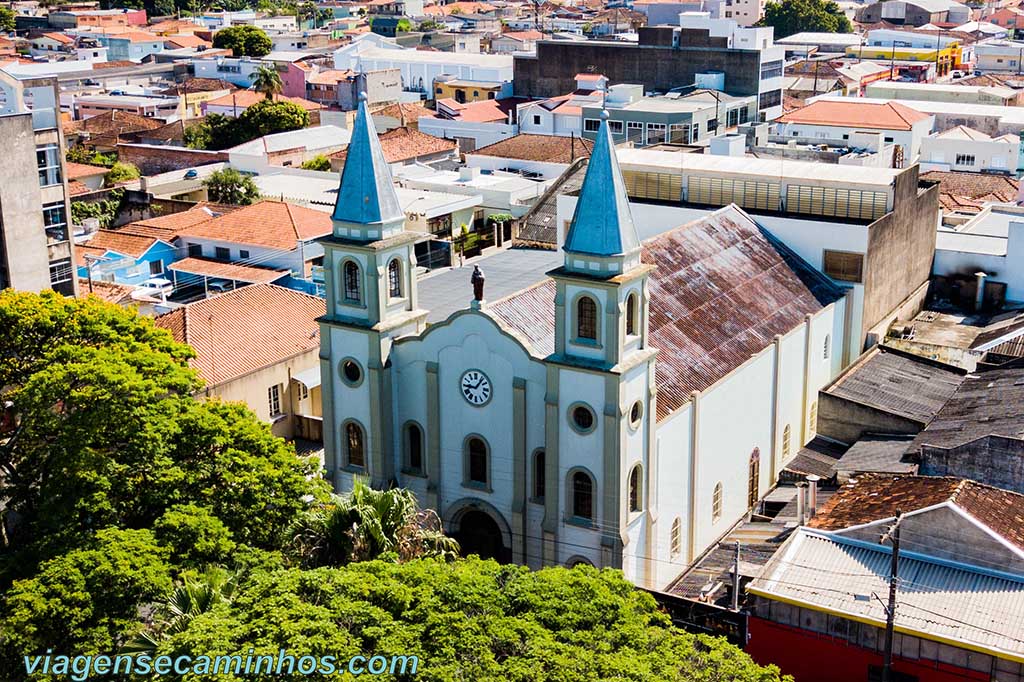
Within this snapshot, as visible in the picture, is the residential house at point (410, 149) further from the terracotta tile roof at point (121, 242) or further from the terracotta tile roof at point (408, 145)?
the terracotta tile roof at point (121, 242)

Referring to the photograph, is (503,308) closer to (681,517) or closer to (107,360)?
(681,517)

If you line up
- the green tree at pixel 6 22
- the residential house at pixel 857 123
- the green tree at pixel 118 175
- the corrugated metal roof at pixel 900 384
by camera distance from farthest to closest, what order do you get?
the green tree at pixel 6 22
the residential house at pixel 857 123
the green tree at pixel 118 175
the corrugated metal roof at pixel 900 384

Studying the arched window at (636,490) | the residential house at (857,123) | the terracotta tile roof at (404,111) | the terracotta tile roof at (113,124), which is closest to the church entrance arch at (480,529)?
the arched window at (636,490)

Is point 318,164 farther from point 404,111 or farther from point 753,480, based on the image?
point 753,480

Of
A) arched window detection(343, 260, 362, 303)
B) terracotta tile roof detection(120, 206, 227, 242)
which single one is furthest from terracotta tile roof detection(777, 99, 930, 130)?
arched window detection(343, 260, 362, 303)

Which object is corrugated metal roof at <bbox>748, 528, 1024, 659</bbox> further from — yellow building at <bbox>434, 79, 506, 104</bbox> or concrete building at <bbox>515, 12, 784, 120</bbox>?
yellow building at <bbox>434, 79, 506, 104</bbox>

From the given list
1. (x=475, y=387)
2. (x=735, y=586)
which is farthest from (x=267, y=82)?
(x=735, y=586)
